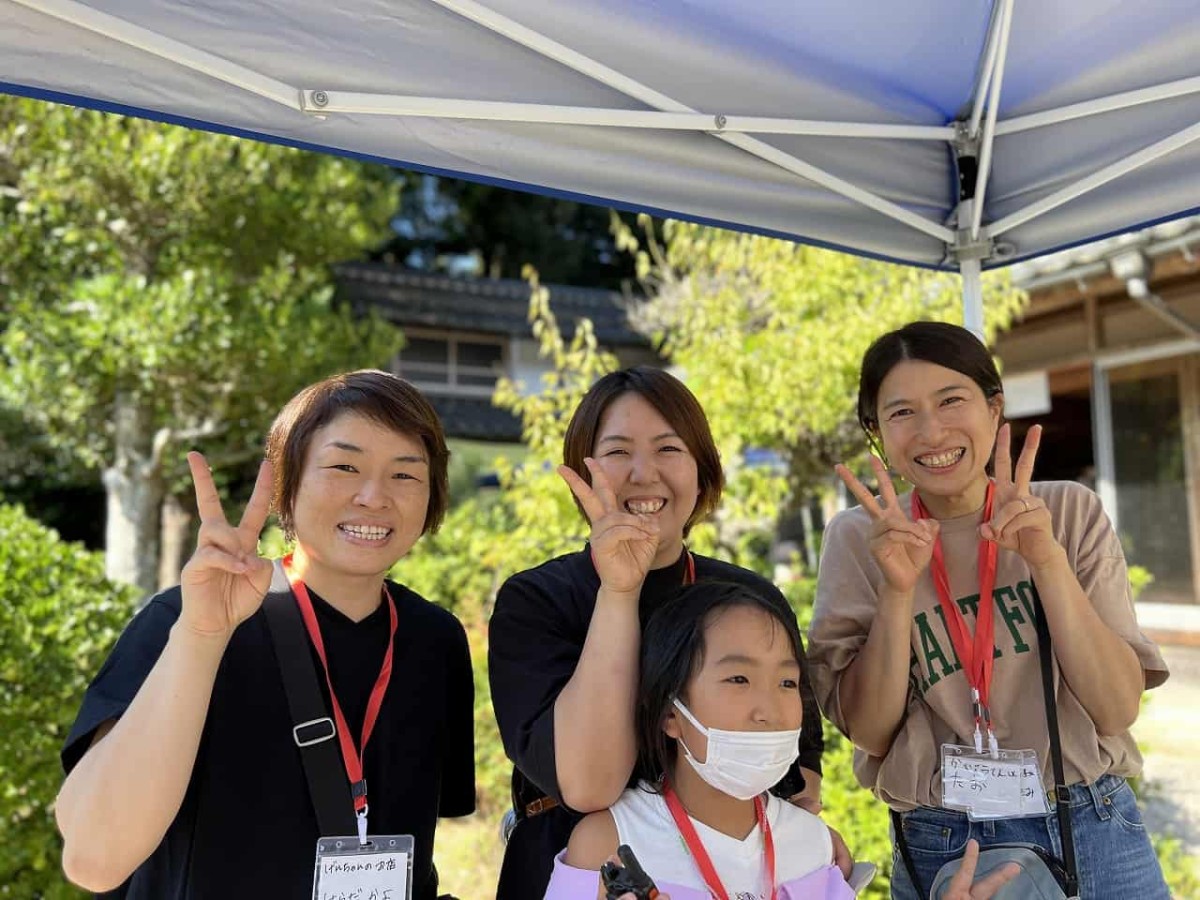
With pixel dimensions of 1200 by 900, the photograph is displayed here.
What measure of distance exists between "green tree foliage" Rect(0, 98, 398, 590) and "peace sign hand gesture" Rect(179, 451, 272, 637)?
564 centimetres

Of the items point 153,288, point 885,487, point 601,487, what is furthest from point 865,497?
point 153,288

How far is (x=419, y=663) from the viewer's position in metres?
1.89

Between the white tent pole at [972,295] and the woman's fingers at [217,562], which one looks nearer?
the woman's fingers at [217,562]

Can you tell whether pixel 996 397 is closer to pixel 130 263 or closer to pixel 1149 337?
pixel 1149 337

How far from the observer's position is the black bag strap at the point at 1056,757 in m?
1.95

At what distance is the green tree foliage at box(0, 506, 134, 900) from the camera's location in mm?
3732

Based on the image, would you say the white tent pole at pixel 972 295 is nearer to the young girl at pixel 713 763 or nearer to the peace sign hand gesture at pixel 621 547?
the young girl at pixel 713 763

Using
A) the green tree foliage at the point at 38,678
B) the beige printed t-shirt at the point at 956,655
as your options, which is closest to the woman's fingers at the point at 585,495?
the beige printed t-shirt at the point at 956,655

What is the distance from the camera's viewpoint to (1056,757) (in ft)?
6.43

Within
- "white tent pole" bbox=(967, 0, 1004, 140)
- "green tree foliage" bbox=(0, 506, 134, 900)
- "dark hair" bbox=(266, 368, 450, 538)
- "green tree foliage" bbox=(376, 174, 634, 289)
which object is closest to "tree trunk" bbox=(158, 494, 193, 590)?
"green tree foliage" bbox=(0, 506, 134, 900)

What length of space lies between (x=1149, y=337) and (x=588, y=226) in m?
16.3

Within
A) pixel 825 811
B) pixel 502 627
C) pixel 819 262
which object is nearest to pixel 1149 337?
pixel 819 262

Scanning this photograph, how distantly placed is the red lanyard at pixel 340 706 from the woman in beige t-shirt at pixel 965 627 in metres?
0.99

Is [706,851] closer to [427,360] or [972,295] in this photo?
[972,295]
